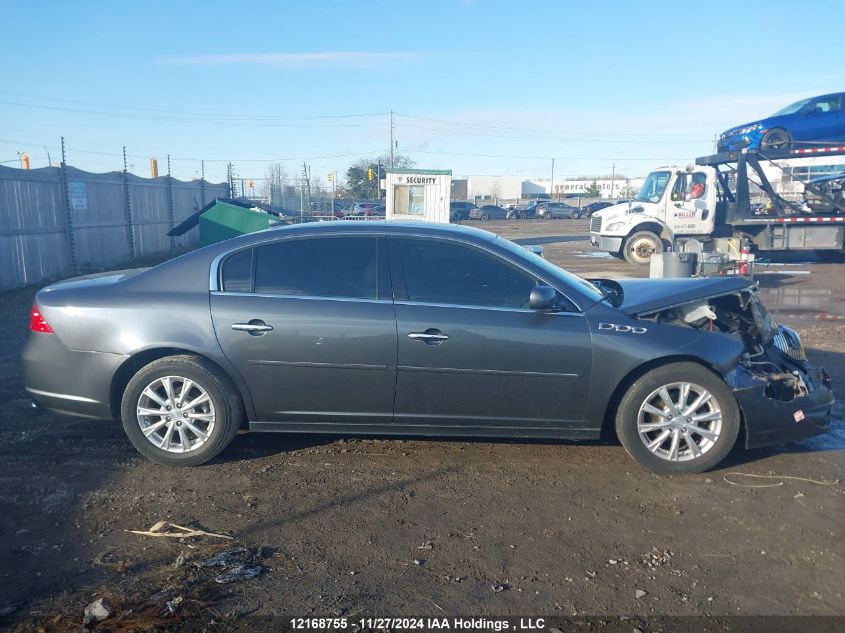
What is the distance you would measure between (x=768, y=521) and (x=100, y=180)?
1673 centimetres

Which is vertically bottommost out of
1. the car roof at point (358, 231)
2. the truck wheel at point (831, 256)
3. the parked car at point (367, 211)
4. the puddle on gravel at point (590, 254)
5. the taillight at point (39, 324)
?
the puddle on gravel at point (590, 254)

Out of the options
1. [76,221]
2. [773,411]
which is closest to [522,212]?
[76,221]

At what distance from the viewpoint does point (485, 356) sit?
15.2 feet

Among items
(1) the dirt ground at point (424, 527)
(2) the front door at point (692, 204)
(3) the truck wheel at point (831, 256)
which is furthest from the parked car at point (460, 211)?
(1) the dirt ground at point (424, 527)

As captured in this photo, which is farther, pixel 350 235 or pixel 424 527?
pixel 350 235

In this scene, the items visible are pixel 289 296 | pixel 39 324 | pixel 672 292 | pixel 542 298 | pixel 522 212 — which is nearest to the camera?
pixel 542 298

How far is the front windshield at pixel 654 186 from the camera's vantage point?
58.5 feet

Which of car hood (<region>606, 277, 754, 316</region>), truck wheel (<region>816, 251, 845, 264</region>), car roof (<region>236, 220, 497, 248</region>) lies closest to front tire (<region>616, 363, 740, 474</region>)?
car hood (<region>606, 277, 754, 316</region>)

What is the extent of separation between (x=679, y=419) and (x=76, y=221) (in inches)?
577

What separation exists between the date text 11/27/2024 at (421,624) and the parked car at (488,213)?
2016 inches

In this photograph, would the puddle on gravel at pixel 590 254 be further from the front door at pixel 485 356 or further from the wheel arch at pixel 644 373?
the front door at pixel 485 356

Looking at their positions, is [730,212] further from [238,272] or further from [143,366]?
[143,366]

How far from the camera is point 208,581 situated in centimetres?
338

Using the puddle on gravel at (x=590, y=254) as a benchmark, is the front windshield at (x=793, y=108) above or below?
above
